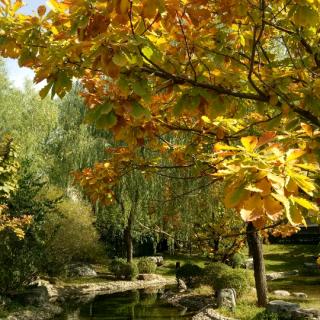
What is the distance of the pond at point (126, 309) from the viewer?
13.2m

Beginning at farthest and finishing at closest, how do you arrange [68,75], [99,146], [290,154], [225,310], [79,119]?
[79,119], [99,146], [225,310], [68,75], [290,154]

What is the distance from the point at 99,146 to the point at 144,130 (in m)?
15.6

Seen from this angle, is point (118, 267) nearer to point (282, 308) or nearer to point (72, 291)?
point (72, 291)

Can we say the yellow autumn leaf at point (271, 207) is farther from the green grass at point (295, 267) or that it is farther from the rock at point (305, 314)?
the green grass at point (295, 267)

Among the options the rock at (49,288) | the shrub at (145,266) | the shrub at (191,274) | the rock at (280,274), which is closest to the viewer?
the rock at (49,288)

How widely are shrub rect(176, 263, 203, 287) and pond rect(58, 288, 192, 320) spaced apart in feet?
4.05

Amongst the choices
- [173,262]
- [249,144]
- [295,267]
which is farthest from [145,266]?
[249,144]

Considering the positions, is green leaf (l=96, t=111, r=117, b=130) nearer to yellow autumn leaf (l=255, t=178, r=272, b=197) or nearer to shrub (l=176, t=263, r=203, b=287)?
yellow autumn leaf (l=255, t=178, r=272, b=197)

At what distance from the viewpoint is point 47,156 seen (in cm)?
2117

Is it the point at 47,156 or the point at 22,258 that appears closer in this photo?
the point at 22,258

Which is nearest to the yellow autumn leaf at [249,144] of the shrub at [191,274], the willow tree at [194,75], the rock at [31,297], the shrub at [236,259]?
the willow tree at [194,75]

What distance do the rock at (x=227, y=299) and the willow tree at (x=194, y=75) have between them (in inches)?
389

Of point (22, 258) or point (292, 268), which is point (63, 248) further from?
point (292, 268)

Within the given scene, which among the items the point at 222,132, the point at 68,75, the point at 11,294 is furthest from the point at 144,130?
the point at 11,294
